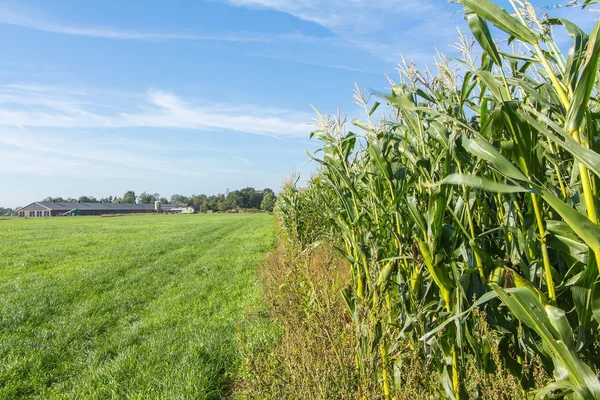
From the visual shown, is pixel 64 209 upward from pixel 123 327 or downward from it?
upward

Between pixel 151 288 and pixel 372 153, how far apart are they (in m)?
6.72

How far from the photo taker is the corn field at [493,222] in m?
1.50

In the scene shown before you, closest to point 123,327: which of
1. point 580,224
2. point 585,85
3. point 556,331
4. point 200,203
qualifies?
point 556,331

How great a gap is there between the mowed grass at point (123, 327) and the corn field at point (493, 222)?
1.35 meters

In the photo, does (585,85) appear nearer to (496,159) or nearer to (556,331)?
(496,159)

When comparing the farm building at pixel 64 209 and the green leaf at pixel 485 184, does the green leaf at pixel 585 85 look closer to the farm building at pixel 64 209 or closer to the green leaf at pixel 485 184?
the green leaf at pixel 485 184

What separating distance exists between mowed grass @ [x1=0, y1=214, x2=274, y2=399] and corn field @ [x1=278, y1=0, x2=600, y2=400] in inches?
53.0

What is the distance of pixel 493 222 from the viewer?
8.26 ft

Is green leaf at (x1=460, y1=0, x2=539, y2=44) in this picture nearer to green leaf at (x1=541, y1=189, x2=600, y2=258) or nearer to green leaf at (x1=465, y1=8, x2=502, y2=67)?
green leaf at (x1=465, y1=8, x2=502, y2=67)

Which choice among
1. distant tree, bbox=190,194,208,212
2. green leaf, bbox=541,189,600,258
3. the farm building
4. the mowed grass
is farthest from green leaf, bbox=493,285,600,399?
distant tree, bbox=190,194,208,212

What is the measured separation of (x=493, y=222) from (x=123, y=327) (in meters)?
4.86

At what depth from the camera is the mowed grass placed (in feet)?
12.0

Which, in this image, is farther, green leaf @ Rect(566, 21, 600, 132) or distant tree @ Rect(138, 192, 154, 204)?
distant tree @ Rect(138, 192, 154, 204)

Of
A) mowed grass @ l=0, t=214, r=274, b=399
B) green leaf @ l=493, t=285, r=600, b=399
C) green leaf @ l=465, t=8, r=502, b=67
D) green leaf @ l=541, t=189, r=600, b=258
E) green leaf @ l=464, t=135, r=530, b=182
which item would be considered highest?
green leaf @ l=465, t=8, r=502, b=67
